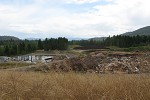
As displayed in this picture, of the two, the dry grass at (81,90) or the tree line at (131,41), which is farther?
the tree line at (131,41)

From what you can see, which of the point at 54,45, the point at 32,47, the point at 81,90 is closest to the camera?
the point at 81,90

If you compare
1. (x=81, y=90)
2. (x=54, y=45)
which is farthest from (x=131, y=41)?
(x=81, y=90)

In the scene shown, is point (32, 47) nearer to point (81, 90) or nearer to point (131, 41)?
point (131, 41)

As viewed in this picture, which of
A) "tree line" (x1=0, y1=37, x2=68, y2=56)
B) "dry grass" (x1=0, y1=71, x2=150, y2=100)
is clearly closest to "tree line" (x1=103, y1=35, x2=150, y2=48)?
"tree line" (x1=0, y1=37, x2=68, y2=56)

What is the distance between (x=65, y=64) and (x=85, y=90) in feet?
5.05

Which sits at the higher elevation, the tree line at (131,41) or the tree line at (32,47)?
the tree line at (131,41)

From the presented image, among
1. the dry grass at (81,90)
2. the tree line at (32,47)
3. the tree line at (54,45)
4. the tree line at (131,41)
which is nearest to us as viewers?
the dry grass at (81,90)

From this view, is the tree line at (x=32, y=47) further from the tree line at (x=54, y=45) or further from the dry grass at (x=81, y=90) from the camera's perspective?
the dry grass at (x=81, y=90)

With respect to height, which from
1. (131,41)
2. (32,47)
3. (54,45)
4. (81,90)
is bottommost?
(32,47)

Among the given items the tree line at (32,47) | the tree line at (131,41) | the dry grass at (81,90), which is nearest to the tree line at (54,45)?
the tree line at (32,47)

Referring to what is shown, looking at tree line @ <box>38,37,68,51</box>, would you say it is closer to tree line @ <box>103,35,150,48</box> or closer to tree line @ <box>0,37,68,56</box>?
tree line @ <box>0,37,68,56</box>

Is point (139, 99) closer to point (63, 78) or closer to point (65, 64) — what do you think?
point (63, 78)

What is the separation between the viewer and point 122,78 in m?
4.90

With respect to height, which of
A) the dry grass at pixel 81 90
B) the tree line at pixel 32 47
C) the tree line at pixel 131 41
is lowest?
the tree line at pixel 32 47
